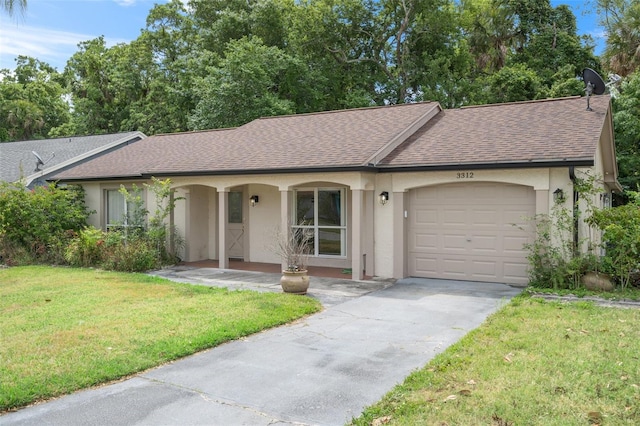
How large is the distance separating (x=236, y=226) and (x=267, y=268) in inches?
92.3

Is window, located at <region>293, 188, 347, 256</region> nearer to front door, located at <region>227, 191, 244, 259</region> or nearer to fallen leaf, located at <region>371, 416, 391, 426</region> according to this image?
front door, located at <region>227, 191, 244, 259</region>

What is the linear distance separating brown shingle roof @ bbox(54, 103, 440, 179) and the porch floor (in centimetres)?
278

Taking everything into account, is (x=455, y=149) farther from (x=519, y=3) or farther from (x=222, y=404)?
(x=519, y=3)

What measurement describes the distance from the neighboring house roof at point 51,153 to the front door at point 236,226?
9.00 metres

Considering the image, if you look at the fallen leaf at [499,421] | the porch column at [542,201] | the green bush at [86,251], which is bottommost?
the fallen leaf at [499,421]

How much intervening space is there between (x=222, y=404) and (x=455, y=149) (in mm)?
8596

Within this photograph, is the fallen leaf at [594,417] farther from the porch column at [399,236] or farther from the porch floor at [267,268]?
the porch floor at [267,268]

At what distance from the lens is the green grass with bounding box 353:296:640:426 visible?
161 inches

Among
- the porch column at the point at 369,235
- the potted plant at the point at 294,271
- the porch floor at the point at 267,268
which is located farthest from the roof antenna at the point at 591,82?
the potted plant at the point at 294,271

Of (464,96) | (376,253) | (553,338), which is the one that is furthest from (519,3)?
(553,338)

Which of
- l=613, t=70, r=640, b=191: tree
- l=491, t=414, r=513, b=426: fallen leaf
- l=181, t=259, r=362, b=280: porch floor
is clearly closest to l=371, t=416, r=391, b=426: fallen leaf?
l=491, t=414, r=513, b=426: fallen leaf

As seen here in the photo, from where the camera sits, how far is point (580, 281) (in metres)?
9.31

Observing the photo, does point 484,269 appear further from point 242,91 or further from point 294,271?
point 242,91

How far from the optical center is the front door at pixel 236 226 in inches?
599
